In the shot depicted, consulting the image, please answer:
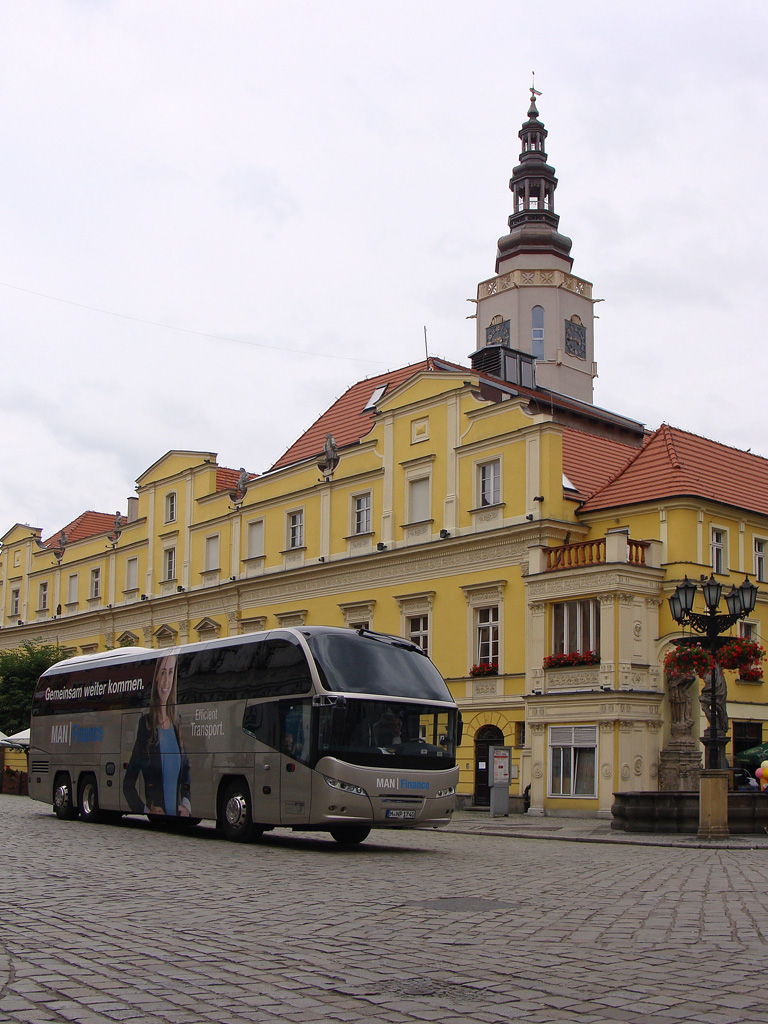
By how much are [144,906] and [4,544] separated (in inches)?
2420

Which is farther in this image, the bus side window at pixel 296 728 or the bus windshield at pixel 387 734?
the bus side window at pixel 296 728

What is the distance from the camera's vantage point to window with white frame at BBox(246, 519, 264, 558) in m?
45.8

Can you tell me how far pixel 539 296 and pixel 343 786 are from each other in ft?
144

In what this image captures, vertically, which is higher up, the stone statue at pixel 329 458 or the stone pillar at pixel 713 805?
the stone statue at pixel 329 458

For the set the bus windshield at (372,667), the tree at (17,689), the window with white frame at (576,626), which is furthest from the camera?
the tree at (17,689)

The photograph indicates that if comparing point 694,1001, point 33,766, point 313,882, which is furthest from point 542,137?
point 694,1001

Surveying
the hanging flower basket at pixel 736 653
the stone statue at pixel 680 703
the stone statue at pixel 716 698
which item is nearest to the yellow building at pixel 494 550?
the stone statue at pixel 680 703

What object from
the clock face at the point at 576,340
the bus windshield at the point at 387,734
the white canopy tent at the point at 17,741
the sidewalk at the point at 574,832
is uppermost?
the clock face at the point at 576,340

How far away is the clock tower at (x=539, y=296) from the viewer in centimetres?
5741

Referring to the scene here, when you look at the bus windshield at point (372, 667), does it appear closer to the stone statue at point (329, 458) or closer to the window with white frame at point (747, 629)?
the window with white frame at point (747, 629)

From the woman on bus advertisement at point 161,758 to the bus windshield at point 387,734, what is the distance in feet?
14.0

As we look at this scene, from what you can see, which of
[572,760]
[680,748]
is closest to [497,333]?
[572,760]

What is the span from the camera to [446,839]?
23.5 m

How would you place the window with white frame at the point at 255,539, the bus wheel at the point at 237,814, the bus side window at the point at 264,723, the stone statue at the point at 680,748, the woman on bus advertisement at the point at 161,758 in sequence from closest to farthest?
the bus side window at the point at 264,723 < the bus wheel at the point at 237,814 < the woman on bus advertisement at the point at 161,758 < the stone statue at the point at 680,748 < the window with white frame at the point at 255,539
